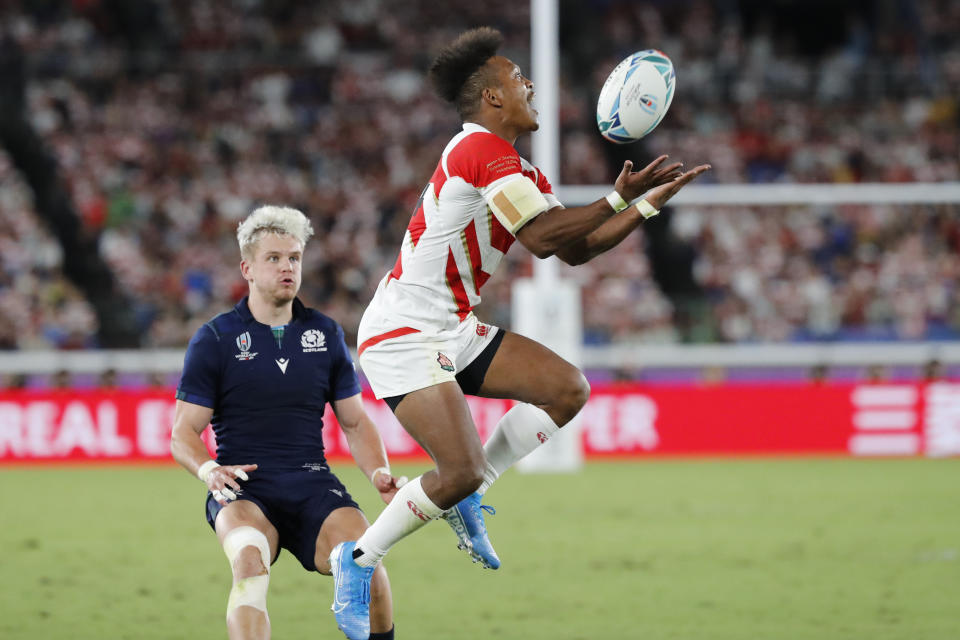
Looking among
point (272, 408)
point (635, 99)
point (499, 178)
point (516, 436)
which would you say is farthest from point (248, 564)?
point (635, 99)

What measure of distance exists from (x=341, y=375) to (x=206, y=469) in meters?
0.75

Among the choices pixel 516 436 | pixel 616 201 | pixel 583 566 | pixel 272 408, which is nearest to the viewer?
pixel 616 201

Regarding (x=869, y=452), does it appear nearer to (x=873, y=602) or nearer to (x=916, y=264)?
(x=916, y=264)

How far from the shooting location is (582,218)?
475 centimetres

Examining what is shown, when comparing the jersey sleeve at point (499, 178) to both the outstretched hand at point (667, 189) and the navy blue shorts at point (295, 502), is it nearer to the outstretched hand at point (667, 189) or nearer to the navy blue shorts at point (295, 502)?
the outstretched hand at point (667, 189)

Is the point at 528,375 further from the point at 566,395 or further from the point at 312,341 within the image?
the point at 312,341

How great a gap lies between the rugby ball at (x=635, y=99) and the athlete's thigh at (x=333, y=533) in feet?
5.96

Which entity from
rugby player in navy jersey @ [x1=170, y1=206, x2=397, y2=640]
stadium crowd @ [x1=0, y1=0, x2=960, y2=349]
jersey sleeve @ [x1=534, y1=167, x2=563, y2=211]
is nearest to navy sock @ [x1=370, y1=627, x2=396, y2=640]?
rugby player in navy jersey @ [x1=170, y1=206, x2=397, y2=640]

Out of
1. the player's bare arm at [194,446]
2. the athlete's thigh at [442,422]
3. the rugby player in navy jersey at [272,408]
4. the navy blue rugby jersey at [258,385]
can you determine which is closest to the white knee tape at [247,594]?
the rugby player in navy jersey at [272,408]

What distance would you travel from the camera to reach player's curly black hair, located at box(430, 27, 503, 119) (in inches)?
201

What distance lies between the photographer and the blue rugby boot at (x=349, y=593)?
4.71 metres

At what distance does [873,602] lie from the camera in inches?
257

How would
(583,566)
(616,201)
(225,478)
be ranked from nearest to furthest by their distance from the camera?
(225,478)
(616,201)
(583,566)

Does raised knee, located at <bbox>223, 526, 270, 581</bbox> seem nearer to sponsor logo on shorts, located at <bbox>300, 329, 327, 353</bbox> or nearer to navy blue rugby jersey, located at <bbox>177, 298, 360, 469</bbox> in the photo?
navy blue rugby jersey, located at <bbox>177, 298, 360, 469</bbox>
